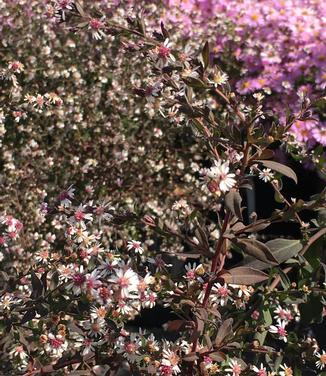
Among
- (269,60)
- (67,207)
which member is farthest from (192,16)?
(67,207)

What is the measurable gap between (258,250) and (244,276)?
0.13m

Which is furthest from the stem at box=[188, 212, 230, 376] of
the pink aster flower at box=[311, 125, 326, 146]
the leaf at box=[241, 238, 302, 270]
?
the pink aster flower at box=[311, 125, 326, 146]

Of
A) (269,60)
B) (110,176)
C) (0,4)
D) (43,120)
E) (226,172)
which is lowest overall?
(110,176)

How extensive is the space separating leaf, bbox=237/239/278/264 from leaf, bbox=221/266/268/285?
0.32 ft

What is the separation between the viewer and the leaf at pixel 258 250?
1.36 m

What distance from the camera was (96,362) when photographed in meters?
1.66

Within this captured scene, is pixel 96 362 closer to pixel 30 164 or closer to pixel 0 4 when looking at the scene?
pixel 30 164

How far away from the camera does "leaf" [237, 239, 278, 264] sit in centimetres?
136

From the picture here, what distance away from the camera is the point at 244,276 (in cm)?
148

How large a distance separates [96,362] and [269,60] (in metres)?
2.86

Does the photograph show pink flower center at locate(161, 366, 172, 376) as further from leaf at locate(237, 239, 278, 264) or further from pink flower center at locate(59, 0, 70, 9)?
pink flower center at locate(59, 0, 70, 9)

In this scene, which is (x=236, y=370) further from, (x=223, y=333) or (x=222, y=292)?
(x=222, y=292)

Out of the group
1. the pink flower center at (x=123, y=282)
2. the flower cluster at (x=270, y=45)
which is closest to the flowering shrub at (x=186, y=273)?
the pink flower center at (x=123, y=282)

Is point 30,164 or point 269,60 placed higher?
point 269,60
